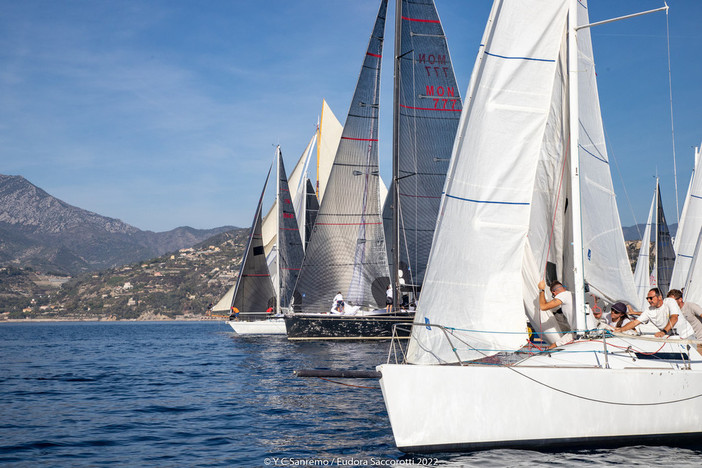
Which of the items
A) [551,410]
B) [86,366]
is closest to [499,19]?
[551,410]

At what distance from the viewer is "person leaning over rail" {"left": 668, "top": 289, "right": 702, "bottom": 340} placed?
32.6 feet

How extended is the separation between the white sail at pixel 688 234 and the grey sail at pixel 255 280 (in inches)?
767

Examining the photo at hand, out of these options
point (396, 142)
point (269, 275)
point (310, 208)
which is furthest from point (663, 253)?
point (269, 275)

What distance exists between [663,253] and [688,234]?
964 centimetres

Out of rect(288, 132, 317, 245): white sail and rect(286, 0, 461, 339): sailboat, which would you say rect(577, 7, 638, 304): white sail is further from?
rect(288, 132, 317, 245): white sail

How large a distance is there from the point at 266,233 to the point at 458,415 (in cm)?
3149

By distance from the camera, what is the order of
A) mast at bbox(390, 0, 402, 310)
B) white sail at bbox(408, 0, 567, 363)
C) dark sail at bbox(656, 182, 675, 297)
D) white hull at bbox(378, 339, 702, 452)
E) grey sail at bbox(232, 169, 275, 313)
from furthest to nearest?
1. grey sail at bbox(232, 169, 275, 313)
2. dark sail at bbox(656, 182, 675, 297)
3. mast at bbox(390, 0, 402, 310)
4. white sail at bbox(408, 0, 567, 363)
5. white hull at bbox(378, 339, 702, 452)

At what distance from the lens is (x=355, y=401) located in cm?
1209

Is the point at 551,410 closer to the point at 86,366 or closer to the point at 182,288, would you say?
the point at 86,366

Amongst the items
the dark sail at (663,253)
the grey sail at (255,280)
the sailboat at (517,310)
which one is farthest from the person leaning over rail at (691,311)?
the grey sail at (255,280)

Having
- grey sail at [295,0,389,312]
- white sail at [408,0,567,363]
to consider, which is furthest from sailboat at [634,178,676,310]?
white sail at [408,0,567,363]

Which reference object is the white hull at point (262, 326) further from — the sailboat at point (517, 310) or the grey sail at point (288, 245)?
the sailboat at point (517, 310)

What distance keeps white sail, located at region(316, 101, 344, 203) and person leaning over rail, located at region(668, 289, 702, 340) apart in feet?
83.8

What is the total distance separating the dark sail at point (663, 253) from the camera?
91.5ft
